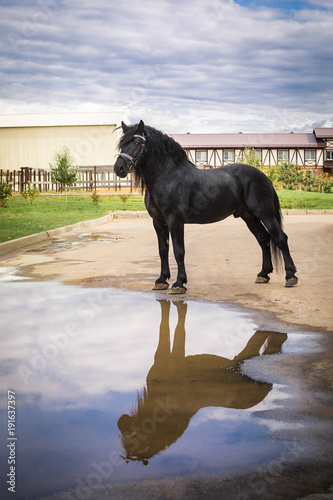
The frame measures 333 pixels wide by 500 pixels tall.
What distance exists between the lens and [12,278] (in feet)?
27.4

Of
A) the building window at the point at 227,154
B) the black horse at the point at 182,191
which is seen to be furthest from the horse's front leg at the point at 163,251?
the building window at the point at 227,154

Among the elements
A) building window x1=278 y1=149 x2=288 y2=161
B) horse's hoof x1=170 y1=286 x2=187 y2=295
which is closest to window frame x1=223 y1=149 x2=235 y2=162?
building window x1=278 y1=149 x2=288 y2=161

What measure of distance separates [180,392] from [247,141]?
62762 millimetres

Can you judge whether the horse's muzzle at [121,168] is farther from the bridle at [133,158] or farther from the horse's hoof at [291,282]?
the horse's hoof at [291,282]

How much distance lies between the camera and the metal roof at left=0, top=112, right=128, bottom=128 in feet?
165

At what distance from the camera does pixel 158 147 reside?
7285 millimetres

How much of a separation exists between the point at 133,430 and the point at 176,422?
0.84ft

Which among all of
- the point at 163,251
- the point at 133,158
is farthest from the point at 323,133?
the point at 133,158

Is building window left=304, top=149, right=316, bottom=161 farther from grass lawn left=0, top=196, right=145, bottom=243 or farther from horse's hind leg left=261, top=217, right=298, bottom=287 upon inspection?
horse's hind leg left=261, top=217, right=298, bottom=287

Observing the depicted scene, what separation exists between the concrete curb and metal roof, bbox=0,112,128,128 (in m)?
28.8

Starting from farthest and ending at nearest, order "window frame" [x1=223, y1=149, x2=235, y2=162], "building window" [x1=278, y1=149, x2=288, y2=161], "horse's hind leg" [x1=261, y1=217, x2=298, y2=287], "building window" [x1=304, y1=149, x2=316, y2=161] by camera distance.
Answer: "building window" [x1=304, y1=149, x2=316, y2=161] → "window frame" [x1=223, y1=149, x2=235, y2=162] → "building window" [x1=278, y1=149, x2=288, y2=161] → "horse's hind leg" [x1=261, y1=217, x2=298, y2=287]

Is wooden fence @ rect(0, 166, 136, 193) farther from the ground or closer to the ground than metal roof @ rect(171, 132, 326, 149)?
closer to the ground

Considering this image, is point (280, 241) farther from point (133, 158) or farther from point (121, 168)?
point (121, 168)

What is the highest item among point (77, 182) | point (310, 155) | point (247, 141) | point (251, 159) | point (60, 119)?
point (60, 119)
